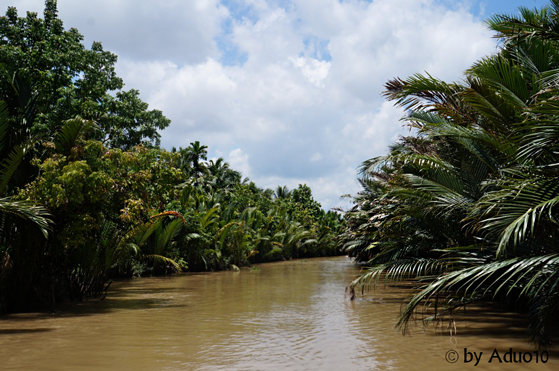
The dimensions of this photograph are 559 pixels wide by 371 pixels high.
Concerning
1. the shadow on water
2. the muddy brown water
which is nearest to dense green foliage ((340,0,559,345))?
the muddy brown water

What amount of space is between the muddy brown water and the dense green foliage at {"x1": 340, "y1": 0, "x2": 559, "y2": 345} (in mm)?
654

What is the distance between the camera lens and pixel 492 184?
826cm

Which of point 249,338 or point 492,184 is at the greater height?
point 492,184

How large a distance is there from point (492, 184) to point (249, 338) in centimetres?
474

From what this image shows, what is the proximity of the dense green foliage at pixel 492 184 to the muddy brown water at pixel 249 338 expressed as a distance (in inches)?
25.8

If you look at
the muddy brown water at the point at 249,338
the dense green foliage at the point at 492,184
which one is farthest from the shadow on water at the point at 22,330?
the dense green foliage at the point at 492,184

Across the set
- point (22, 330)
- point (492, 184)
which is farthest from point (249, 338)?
point (492, 184)

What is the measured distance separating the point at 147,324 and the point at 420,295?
19.9ft

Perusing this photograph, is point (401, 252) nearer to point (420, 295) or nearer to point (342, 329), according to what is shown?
point (342, 329)

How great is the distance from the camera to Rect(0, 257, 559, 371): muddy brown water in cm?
674

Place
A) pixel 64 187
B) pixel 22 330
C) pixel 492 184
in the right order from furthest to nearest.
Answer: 1. pixel 64 187
2. pixel 22 330
3. pixel 492 184

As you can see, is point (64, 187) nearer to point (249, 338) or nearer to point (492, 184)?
point (249, 338)

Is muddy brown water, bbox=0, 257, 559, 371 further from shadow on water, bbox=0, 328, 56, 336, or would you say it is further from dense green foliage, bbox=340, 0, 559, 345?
dense green foliage, bbox=340, 0, 559, 345

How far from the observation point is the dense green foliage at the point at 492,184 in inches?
226
